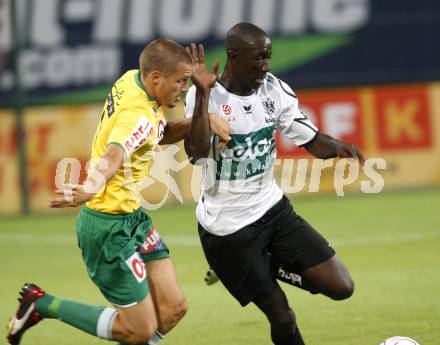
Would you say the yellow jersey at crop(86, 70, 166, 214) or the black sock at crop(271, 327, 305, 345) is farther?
the black sock at crop(271, 327, 305, 345)

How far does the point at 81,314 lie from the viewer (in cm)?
738

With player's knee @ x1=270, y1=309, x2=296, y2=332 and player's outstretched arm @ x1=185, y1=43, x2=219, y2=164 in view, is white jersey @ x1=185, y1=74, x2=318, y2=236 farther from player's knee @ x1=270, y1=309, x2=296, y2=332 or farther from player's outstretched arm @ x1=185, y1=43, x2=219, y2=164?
player's knee @ x1=270, y1=309, x2=296, y2=332

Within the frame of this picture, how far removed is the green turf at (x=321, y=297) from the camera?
920cm

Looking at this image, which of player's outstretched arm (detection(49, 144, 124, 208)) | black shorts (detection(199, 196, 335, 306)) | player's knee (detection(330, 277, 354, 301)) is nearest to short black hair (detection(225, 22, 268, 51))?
black shorts (detection(199, 196, 335, 306))

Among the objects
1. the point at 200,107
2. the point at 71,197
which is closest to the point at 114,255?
the point at 71,197

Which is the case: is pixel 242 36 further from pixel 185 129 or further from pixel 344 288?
pixel 344 288

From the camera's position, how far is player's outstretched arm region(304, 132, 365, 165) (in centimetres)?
781

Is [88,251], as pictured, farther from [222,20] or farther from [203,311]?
[222,20]

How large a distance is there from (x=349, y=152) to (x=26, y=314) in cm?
249

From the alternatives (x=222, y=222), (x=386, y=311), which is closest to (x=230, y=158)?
(x=222, y=222)

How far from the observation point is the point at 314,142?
8078 millimetres

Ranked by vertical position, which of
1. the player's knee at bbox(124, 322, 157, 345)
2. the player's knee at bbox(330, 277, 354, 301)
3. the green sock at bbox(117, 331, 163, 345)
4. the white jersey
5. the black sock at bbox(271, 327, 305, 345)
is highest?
the white jersey

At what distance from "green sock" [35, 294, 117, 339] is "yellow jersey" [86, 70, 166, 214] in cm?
70

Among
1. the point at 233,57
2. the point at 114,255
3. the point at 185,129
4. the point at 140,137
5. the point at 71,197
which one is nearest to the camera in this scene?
the point at 71,197
